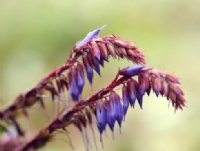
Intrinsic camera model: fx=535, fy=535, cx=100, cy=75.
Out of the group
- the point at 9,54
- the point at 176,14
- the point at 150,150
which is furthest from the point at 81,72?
the point at 176,14

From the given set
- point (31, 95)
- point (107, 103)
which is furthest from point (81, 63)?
point (31, 95)

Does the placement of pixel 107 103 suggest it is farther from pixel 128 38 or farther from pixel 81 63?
pixel 128 38

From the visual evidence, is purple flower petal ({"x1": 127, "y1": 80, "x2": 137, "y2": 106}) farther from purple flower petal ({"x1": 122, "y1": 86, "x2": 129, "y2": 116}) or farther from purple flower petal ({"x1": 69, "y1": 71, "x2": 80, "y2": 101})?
purple flower petal ({"x1": 69, "y1": 71, "x2": 80, "y2": 101})

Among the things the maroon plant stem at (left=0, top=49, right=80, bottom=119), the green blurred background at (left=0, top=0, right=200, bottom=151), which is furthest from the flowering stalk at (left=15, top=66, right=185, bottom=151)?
the green blurred background at (left=0, top=0, right=200, bottom=151)

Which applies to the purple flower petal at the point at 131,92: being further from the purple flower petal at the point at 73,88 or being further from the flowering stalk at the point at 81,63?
the purple flower petal at the point at 73,88

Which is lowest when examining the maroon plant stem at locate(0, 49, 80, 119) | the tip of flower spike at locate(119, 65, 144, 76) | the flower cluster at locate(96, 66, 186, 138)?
the flower cluster at locate(96, 66, 186, 138)

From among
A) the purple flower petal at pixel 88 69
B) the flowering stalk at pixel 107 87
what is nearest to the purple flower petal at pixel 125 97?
the flowering stalk at pixel 107 87
